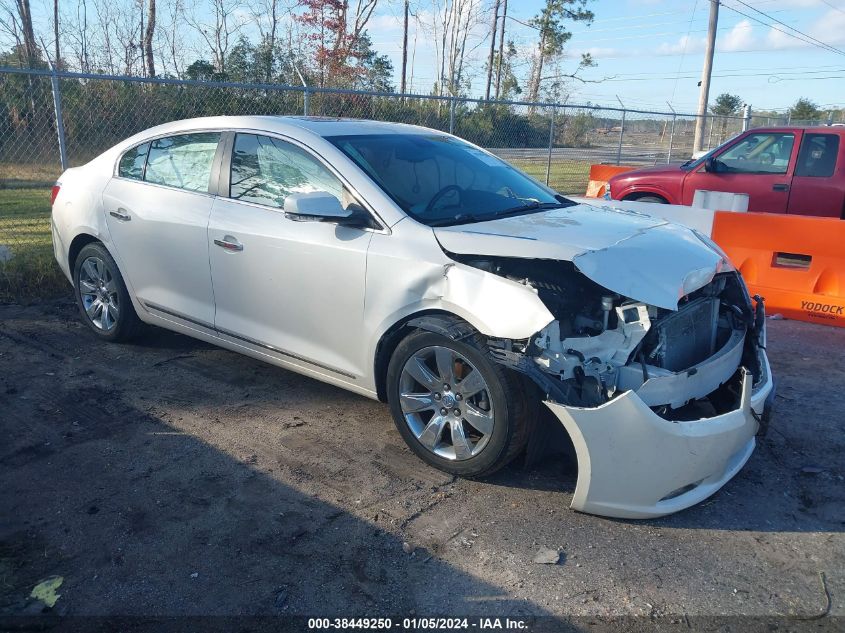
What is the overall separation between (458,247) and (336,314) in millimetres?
858

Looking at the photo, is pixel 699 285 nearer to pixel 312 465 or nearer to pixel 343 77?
pixel 312 465

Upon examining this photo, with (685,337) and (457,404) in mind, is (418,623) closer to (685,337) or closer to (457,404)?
(457,404)

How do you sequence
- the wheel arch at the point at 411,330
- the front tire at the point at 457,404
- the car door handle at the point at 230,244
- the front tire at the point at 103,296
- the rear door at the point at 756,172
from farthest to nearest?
1. the rear door at the point at 756,172
2. the front tire at the point at 103,296
3. the car door handle at the point at 230,244
4. the wheel arch at the point at 411,330
5. the front tire at the point at 457,404

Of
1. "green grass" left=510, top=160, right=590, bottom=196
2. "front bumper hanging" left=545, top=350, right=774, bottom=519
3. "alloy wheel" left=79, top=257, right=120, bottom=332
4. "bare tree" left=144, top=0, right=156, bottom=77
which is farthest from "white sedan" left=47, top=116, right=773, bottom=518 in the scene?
"bare tree" left=144, top=0, right=156, bottom=77

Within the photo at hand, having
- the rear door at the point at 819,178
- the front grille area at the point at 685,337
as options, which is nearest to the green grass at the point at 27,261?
the front grille area at the point at 685,337

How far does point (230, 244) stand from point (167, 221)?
0.67 metres

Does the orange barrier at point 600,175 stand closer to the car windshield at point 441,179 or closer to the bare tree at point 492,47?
the car windshield at point 441,179

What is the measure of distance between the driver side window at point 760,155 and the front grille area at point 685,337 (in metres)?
5.73

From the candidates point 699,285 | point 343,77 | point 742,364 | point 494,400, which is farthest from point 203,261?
point 343,77

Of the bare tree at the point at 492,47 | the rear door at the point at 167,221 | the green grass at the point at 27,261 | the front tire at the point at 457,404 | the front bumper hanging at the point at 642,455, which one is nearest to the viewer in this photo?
the front bumper hanging at the point at 642,455

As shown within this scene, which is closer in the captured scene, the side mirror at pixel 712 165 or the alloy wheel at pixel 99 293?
the alloy wheel at pixel 99 293

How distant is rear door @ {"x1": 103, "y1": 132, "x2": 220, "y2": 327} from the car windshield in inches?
43.7

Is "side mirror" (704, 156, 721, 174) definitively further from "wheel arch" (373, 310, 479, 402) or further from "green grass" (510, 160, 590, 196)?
"wheel arch" (373, 310, 479, 402)

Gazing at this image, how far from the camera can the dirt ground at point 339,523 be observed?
2771 millimetres
